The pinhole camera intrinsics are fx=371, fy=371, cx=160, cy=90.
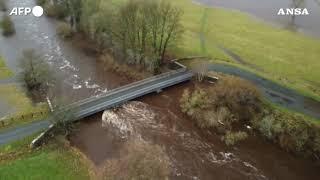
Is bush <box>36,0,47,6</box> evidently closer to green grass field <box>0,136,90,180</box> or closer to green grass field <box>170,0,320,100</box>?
green grass field <box>170,0,320,100</box>

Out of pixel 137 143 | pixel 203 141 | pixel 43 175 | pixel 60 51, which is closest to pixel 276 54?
pixel 203 141

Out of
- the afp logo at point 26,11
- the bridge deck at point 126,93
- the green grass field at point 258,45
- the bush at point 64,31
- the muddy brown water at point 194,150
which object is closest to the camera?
the muddy brown water at point 194,150

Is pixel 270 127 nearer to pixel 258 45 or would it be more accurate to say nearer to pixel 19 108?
pixel 258 45

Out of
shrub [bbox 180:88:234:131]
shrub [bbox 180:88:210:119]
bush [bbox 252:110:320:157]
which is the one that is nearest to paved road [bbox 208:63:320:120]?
bush [bbox 252:110:320:157]

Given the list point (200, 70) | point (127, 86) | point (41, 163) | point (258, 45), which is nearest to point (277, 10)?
point (258, 45)

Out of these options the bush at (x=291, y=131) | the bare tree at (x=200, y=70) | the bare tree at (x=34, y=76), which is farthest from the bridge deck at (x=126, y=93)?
the bush at (x=291, y=131)

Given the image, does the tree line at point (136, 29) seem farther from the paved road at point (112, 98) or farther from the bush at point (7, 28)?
the bush at point (7, 28)
